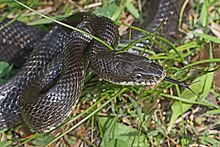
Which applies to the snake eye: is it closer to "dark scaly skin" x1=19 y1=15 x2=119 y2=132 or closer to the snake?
the snake

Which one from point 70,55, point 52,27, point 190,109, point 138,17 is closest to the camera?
point 70,55

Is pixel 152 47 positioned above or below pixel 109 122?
above

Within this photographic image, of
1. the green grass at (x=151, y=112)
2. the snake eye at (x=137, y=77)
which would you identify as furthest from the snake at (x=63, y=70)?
the green grass at (x=151, y=112)

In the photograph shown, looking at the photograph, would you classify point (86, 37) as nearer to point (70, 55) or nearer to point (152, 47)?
point (70, 55)

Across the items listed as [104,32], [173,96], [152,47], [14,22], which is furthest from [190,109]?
[14,22]

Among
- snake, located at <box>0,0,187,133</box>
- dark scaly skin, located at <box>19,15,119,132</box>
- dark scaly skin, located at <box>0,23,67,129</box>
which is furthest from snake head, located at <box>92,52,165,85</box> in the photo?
dark scaly skin, located at <box>0,23,67,129</box>

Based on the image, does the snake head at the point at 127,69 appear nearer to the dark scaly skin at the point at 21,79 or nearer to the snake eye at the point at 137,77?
the snake eye at the point at 137,77
